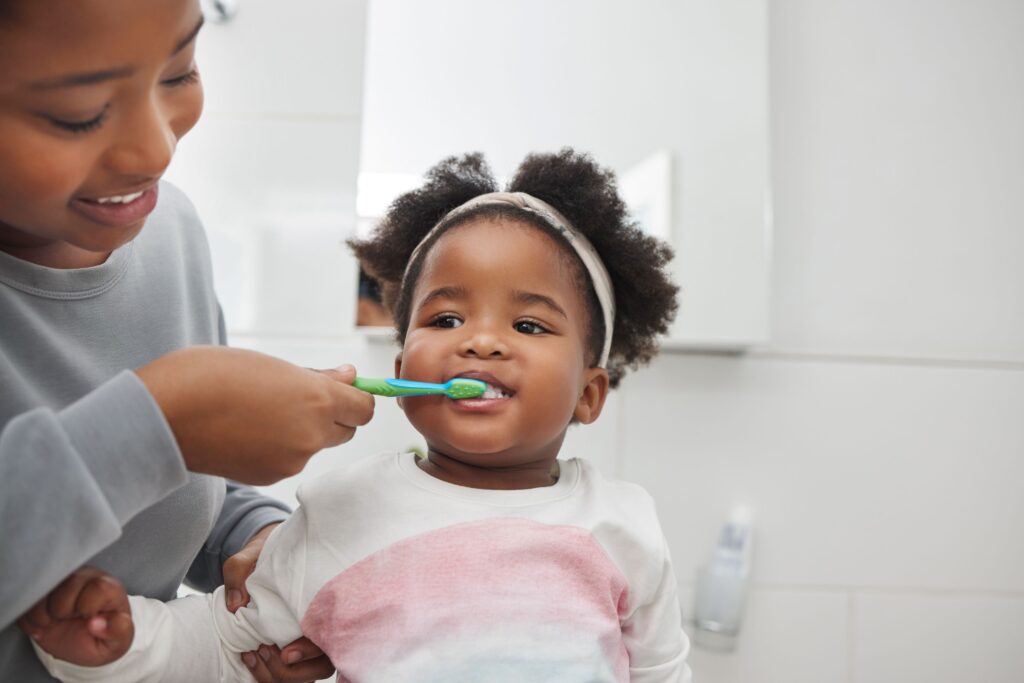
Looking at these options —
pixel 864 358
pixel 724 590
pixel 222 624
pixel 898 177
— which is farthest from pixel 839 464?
pixel 222 624

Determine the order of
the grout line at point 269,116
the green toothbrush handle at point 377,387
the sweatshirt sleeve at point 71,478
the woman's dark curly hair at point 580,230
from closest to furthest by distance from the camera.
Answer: the sweatshirt sleeve at point 71,478, the green toothbrush handle at point 377,387, the woman's dark curly hair at point 580,230, the grout line at point 269,116

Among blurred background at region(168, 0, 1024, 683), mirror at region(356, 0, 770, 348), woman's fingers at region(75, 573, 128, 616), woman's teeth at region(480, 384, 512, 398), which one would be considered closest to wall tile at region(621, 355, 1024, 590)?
blurred background at region(168, 0, 1024, 683)

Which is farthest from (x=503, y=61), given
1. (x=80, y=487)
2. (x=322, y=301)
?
(x=80, y=487)

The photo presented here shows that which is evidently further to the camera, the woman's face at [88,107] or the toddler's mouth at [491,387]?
the toddler's mouth at [491,387]

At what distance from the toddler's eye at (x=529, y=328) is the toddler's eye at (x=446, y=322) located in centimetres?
5

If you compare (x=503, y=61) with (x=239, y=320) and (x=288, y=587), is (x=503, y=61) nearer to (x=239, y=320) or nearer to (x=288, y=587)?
(x=239, y=320)

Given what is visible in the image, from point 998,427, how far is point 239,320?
1268mm

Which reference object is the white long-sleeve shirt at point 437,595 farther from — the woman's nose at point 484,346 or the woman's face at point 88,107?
the woman's face at point 88,107

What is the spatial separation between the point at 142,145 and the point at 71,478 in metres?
0.20

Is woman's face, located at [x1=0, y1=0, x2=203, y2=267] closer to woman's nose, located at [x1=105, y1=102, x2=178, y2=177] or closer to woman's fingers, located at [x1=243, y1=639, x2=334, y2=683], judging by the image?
woman's nose, located at [x1=105, y1=102, x2=178, y2=177]

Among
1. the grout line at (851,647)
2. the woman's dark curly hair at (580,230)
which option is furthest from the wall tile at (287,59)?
the grout line at (851,647)

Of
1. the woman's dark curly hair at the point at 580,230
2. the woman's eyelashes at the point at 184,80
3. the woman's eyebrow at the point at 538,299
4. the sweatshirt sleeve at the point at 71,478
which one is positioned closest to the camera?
the sweatshirt sleeve at the point at 71,478

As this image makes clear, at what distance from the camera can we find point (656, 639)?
73 centimetres

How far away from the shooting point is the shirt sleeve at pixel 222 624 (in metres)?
0.61
